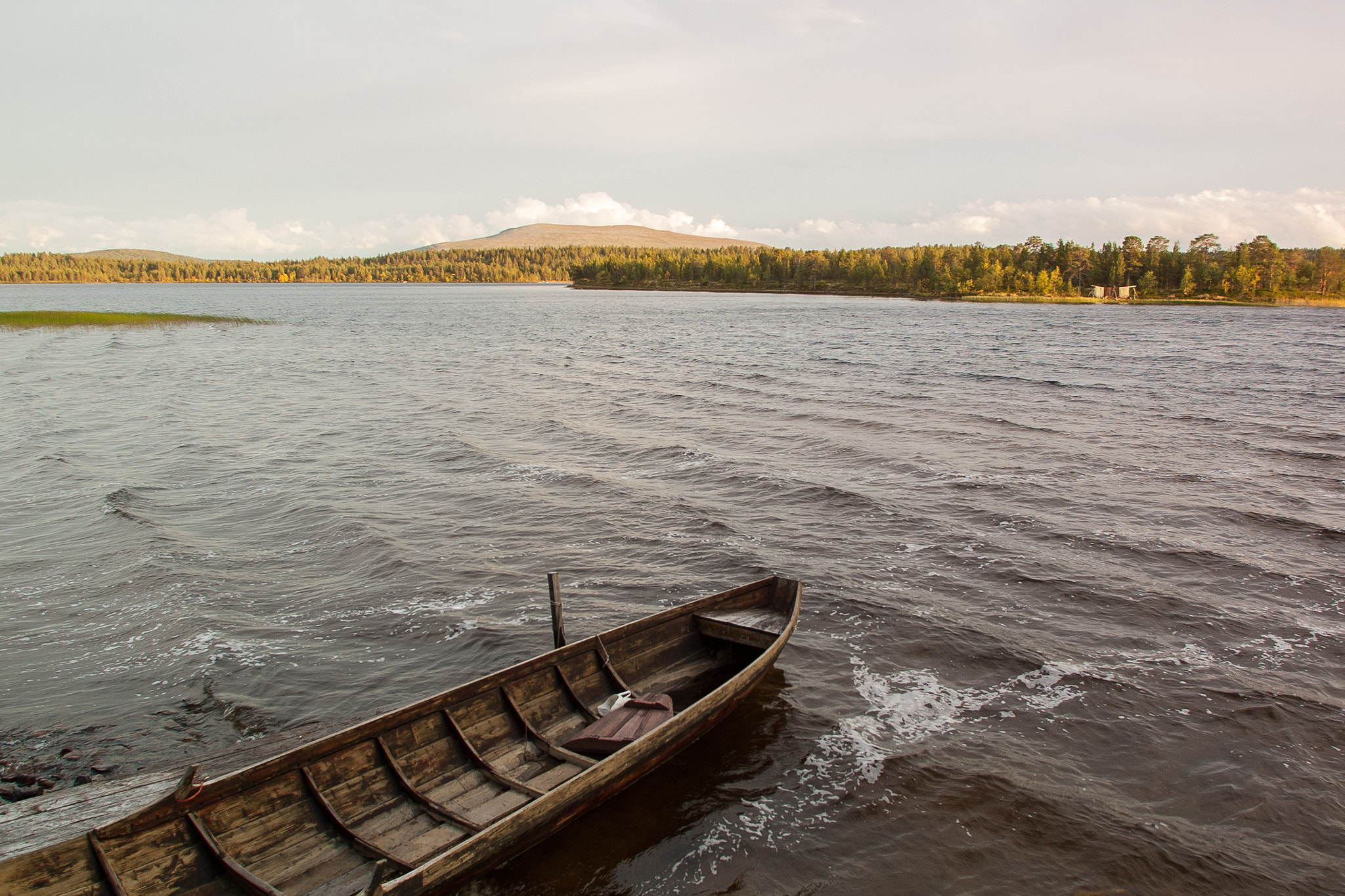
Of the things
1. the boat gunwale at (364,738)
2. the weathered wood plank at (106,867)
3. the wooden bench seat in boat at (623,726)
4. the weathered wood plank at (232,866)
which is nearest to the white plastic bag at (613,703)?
the wooden bench seat in boat at (623,726)

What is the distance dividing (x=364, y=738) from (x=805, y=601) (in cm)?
1003

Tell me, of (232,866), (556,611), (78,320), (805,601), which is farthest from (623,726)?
(78,320)

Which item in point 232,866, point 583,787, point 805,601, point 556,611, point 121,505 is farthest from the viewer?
point 121,505

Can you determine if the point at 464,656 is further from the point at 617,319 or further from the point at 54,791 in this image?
the point at 617,319

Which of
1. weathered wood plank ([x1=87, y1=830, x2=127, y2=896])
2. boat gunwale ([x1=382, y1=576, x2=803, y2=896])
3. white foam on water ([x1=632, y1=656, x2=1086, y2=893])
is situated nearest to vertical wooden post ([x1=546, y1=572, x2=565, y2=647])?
boat gunwale ([x1=382, y1=576, x2=803, y2=896])

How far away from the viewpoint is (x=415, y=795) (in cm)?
875

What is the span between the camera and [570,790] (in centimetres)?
852

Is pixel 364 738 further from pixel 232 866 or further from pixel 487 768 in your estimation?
pixel 232 866

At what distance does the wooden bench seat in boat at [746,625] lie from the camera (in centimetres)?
1220

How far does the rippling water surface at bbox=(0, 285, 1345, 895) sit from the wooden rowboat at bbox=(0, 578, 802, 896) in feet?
3.04

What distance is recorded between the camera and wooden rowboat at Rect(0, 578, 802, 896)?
7.09 m

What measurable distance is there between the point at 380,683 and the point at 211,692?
2.80m

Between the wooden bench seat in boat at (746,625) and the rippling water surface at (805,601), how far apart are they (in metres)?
1.13

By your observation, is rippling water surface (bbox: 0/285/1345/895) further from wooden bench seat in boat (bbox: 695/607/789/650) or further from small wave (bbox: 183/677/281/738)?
wooden bench seat in boat (bbox: 695/607/789/650)
